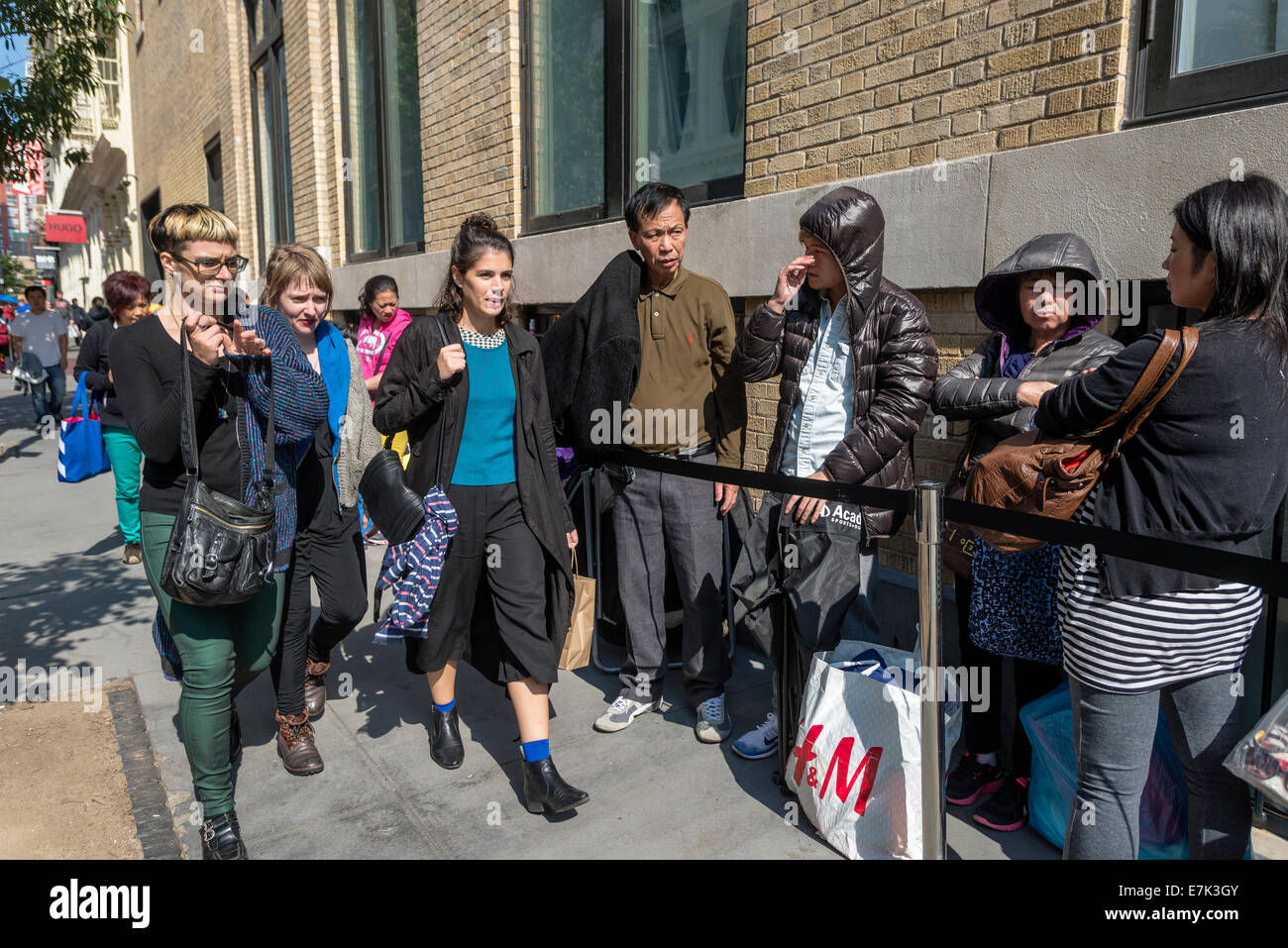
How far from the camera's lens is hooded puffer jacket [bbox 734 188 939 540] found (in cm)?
303

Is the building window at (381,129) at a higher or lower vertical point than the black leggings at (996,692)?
higher

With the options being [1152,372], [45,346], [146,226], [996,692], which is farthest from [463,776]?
[146,226]

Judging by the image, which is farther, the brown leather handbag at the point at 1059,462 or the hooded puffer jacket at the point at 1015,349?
the hooded puffer jacket at the point at 1015,349

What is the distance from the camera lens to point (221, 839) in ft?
9.40

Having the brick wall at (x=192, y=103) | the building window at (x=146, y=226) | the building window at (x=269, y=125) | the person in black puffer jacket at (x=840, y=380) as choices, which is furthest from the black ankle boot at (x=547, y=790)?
the building window at (x=146, y=226)

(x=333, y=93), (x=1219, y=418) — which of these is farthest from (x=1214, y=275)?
(x=333, y=93)

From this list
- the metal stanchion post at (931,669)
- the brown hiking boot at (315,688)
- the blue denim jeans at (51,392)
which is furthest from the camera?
the blue denim jeans at (51,392)

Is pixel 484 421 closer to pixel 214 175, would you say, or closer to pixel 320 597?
pixel 320 597

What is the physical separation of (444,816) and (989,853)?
1855 mm

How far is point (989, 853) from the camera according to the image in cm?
289

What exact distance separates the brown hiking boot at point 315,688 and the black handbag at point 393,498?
1.17 m

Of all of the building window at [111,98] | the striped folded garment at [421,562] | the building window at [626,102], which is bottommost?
the striped folded garment at [421,562]

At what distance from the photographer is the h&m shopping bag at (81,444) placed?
253 inches

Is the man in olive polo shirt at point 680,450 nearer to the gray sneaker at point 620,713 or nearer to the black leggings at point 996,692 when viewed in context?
the gray sneaker at point 620,713
